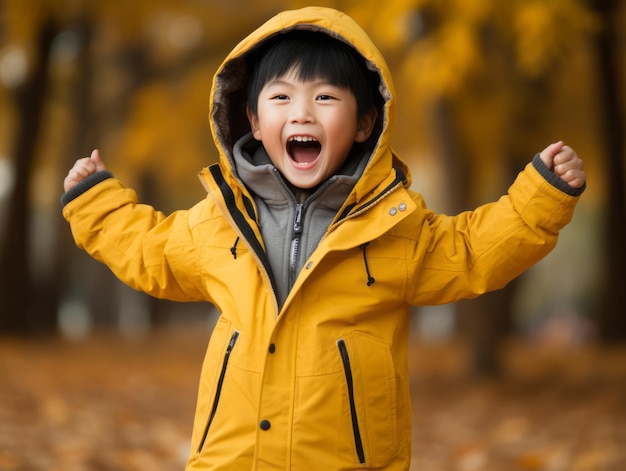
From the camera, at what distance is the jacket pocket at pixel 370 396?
2590 millimetres

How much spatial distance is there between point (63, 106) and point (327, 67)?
14541 mm

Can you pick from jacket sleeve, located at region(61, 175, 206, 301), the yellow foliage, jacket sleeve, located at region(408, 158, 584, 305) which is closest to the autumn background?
the yellow foliage

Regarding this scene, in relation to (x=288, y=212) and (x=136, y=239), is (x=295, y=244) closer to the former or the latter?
(x=288, y=212)

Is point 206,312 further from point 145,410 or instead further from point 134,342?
point 145,410

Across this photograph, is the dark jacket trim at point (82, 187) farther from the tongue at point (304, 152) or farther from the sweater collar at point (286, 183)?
the tongue at point (304, 152)

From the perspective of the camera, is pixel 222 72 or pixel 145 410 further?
pixel 145 410

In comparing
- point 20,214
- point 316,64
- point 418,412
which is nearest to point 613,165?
point 418,412

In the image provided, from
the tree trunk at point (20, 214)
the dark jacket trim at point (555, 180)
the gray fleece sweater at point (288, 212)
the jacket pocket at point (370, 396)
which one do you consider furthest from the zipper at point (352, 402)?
the tree trunk at point (20, 214)

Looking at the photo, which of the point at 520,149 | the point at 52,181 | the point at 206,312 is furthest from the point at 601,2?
the point at 206,312

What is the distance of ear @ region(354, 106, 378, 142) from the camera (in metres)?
2.94

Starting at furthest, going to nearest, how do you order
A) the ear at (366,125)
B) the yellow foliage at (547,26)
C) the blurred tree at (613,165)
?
1. the blurred tree at (613,165)
2. the yellow foliage at (547,26)
3. the ear at (366,125)

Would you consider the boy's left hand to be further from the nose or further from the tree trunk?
the tree trunk

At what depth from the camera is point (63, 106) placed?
54.1ft

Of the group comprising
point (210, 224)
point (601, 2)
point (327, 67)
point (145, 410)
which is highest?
point (601, 2)
